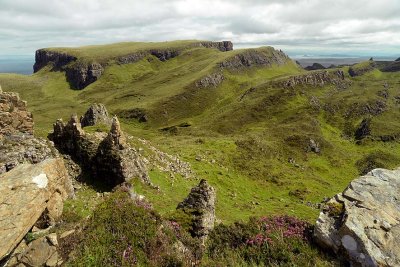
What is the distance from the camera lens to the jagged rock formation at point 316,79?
493ft

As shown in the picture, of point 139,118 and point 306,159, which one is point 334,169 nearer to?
point 306,159

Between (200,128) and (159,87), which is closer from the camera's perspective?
(200,128)

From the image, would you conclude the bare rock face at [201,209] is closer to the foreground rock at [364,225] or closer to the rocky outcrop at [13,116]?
the foreground rock at [364,225]

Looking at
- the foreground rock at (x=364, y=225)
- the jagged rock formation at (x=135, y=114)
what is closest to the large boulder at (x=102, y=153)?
the foreground rock at (x=364, y=225)

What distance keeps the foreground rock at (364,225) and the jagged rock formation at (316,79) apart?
134074 millimetres

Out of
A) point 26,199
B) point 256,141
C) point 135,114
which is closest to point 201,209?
point 26,199

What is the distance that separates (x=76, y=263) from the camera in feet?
44.0

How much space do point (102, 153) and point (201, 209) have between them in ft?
48.4

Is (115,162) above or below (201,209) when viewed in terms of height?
below

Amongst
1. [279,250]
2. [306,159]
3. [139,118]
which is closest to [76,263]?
[279,250]

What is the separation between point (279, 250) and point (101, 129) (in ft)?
103

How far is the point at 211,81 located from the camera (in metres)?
185

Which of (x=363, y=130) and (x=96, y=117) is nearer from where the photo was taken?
Answer: (x=96, y=117)

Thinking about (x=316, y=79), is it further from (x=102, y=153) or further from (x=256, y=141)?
(x=102, y=153)
